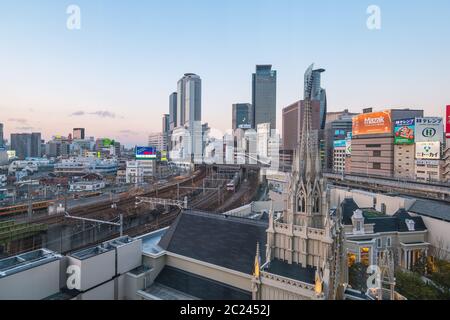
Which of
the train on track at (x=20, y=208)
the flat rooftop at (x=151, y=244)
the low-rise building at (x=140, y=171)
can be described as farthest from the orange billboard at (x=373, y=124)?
the train on track at (x=20, y=208)

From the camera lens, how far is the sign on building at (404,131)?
86062mm

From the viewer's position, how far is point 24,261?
16469 mm

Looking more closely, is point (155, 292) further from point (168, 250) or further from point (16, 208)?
point (16, 208)

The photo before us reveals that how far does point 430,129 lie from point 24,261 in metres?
104

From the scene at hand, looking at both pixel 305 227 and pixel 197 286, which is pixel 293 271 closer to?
pixel 305 227

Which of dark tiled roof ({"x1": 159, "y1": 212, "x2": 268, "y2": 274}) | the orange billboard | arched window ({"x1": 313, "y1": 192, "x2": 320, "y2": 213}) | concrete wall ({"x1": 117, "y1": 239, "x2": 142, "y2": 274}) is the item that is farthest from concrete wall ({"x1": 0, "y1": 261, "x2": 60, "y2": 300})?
the orange billboard

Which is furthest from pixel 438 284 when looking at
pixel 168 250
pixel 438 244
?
Result: pixel 168 250

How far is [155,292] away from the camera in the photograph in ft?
62.6

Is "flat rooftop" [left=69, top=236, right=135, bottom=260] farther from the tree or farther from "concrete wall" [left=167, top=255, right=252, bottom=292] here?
the tree

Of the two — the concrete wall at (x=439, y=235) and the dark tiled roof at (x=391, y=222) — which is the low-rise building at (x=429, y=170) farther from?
the dark tiled roof at (x=391, y=222)

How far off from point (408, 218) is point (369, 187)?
1502 inches

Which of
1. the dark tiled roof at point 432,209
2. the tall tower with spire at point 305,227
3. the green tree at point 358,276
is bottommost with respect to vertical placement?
the green tree at point 358,276

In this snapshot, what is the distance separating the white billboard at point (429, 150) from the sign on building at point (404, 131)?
3.16 m

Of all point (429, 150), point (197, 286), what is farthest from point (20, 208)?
point (429, 150)
